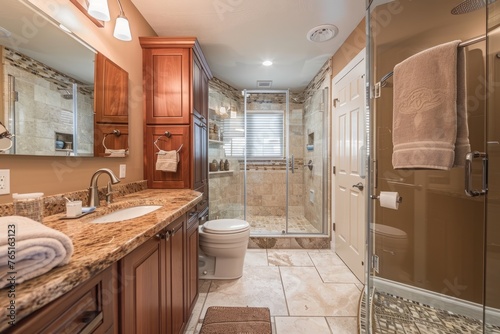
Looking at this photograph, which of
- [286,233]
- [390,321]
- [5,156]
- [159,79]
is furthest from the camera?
[286,233]

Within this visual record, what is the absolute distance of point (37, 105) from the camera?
1004 mm

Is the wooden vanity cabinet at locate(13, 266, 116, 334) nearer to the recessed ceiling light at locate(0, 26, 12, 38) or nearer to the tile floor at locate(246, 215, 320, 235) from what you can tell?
the recessed ceiling light at locate(0, 26, 12, 38)

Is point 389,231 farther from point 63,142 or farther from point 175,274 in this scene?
point 63,142

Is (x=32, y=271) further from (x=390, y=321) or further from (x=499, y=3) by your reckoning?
(x=499, y=3)

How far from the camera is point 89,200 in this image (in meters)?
1.25

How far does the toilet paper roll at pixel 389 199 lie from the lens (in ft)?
4.97

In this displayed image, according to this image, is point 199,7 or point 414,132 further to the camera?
point 199,7

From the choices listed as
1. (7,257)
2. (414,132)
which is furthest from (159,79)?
(414,132)

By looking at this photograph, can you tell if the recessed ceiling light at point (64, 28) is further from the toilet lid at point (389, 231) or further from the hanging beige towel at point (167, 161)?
the toilet lid at point (389, 231)

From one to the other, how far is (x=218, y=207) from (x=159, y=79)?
76.7 inches

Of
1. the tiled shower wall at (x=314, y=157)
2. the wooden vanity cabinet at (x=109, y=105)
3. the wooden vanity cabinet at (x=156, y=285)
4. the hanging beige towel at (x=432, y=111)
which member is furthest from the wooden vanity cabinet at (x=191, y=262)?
the tiled shower wall at (x=314, y=157)

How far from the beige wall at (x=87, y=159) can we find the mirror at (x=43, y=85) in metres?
0.05

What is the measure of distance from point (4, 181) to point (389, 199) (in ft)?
6.95

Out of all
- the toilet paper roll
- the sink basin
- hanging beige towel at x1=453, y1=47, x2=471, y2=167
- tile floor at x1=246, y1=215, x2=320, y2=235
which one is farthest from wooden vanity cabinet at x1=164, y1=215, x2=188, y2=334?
tile floor at x1=246, y1=215, x2=320, y2=235
